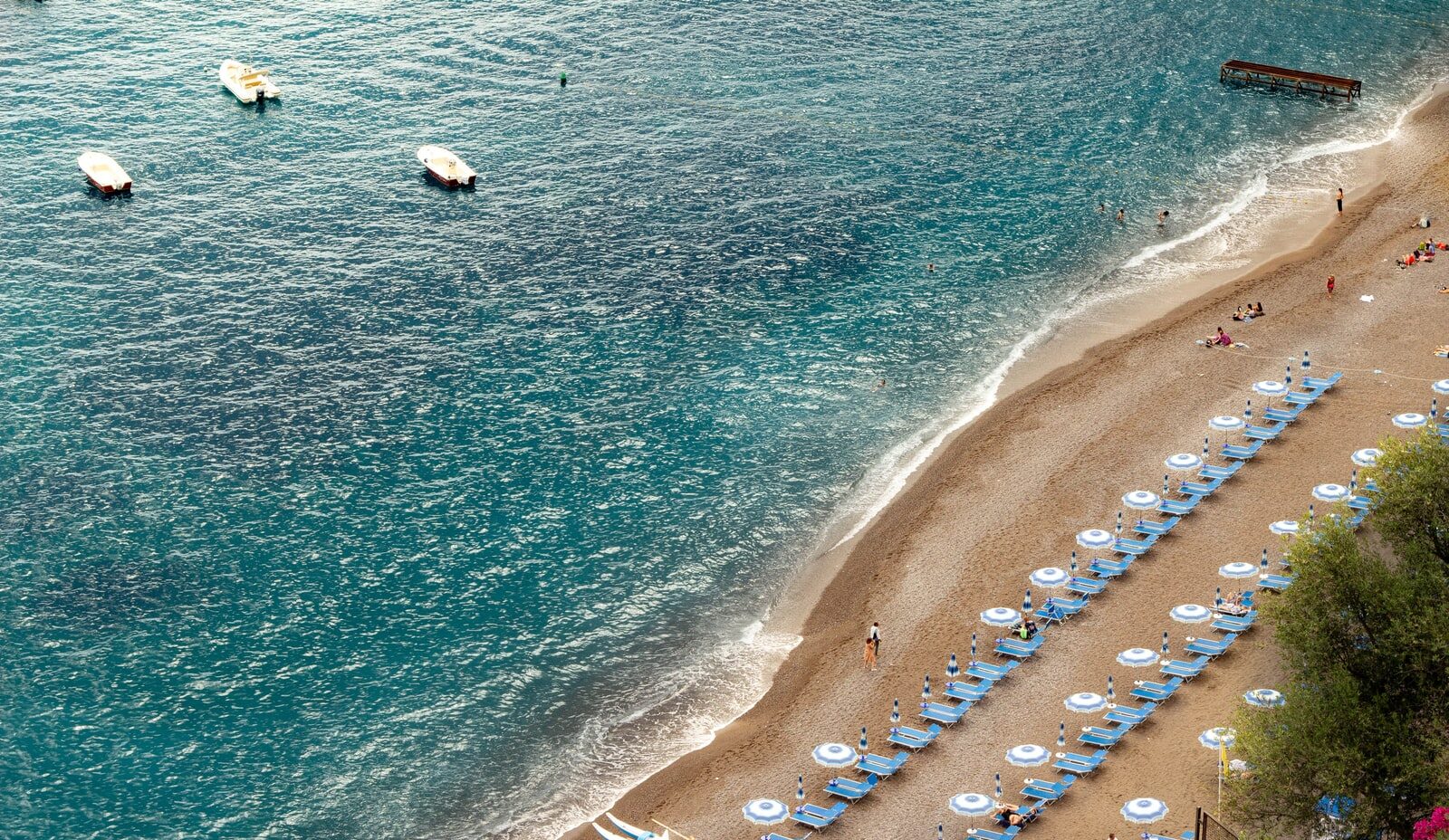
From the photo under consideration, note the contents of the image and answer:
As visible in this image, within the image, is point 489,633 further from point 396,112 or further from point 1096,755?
point 396,112

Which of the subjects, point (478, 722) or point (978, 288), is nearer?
point (478, 722)

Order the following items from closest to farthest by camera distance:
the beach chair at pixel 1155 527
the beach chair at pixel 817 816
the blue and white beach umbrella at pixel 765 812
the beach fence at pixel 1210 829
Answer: the beach fence at pixel 1210 829 → the blue and white beach umbrella at pixel 765 812 → the beach chair at pixel 817 816 → the beach chair at pixel 1155 527

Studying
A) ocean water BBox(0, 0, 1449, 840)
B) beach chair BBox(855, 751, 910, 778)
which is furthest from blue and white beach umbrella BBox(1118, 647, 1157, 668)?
ocean water BBox(0, 0, 1449, 840)

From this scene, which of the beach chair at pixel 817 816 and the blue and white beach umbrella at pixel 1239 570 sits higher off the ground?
the blue and white beach umbrella at pixel 1239 570

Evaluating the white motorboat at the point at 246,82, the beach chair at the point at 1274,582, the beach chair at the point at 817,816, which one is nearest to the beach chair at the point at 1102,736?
the beach chair at the point at 817,816

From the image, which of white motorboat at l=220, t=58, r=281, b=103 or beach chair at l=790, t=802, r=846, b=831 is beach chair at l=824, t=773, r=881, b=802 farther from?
white motorboat at l=220, t=58, r=281, b=103

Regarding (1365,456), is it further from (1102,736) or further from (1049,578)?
(1102,736)

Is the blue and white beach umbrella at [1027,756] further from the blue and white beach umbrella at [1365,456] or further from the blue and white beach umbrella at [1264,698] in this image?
the blue and white beach umbrella at [1365,456]

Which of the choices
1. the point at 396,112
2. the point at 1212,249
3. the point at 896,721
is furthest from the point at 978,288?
the point at 396,112
